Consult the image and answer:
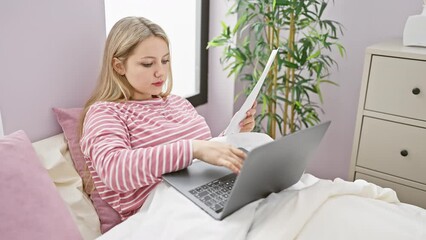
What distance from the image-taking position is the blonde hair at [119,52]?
4.17 ft

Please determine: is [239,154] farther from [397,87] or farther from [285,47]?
[285,47]

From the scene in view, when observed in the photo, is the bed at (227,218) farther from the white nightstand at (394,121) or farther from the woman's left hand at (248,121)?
the white nightstand at (394,121)

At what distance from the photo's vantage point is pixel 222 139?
1.23 metres

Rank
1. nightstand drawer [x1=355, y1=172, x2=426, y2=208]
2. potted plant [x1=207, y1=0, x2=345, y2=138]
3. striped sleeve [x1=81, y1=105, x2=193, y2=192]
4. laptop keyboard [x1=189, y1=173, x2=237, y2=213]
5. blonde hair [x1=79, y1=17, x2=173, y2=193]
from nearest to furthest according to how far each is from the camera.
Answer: laptop keyboard [x1=189, y1=173, x2=237, y2=213], striped sleeve [x1=81, y1=105, x2=193, y2=192], blonde hair [x1=79, y1=17, x2=173, y2=193], nightstand drawer [x1=355, y1=172, x2=426, y2=208], potted plant [x1=207, y1=0, x2=345, y2=138]

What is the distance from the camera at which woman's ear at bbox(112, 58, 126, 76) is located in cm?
129

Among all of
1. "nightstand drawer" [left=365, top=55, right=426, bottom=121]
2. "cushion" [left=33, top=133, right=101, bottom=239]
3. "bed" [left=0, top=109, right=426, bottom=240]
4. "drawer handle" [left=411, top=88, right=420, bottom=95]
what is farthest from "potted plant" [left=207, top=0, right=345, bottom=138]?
"cushion" [left=33, top=133, right=101, bottom=239]

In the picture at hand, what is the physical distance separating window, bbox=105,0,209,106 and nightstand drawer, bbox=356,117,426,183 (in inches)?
37.0

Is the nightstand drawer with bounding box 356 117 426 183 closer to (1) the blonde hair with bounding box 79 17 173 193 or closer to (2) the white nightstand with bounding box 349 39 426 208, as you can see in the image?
(2) the white nightstand with bounding box 349 39 426 208

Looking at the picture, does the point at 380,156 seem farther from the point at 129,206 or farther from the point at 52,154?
the point at 52,154

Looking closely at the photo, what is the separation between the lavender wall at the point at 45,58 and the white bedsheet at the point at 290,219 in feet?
1.59

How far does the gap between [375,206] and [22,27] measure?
43.7 inches

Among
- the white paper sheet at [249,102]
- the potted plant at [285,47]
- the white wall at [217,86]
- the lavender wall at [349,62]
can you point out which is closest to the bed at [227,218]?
the white paper sheet at [249,102]

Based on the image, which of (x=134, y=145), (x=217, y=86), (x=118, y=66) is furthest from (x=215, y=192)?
(x=217, y=86)

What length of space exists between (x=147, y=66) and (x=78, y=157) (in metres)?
0.36
